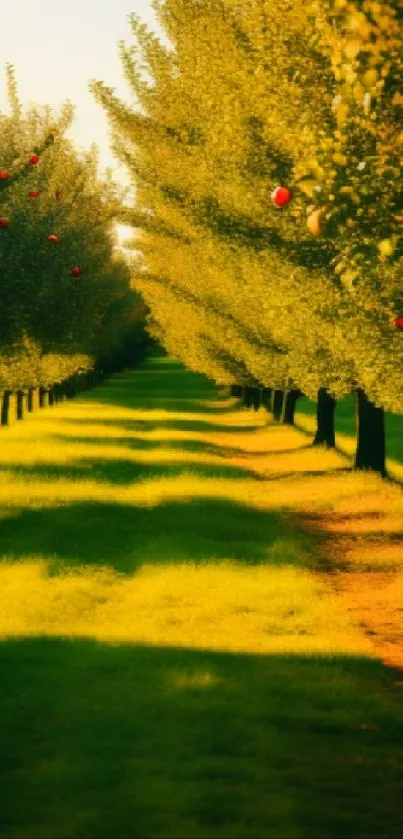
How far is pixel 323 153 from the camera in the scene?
1441 cm

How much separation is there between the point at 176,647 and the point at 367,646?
1896 mm

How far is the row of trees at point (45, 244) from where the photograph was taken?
31.9m

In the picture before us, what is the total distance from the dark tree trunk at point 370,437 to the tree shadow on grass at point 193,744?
2044cm

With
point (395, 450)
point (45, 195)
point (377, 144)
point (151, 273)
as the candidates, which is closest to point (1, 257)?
point (45, 195)

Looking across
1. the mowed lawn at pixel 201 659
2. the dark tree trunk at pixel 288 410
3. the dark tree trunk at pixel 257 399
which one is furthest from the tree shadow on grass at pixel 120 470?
the dark tree trunk at pixel 257 399

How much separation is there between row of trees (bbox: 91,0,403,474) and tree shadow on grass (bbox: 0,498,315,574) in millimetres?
3481

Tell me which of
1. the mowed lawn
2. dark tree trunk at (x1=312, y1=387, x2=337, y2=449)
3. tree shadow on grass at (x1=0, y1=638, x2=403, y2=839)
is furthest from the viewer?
dark tree trunk at (x1=312, y1=387, x2=337, y2=449)

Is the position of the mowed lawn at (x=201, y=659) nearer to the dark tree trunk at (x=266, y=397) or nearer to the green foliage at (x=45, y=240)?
the green foliage at (x=45, y=240)

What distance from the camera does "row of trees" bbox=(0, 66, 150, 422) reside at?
31.9 m

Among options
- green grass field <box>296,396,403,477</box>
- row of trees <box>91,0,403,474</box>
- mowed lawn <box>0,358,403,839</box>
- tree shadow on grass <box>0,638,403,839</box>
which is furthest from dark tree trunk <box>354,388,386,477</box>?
tree shadow on grass <box>0,638,403,839</box>

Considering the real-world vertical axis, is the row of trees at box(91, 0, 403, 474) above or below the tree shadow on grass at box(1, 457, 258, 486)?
above

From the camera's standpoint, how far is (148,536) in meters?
24.0

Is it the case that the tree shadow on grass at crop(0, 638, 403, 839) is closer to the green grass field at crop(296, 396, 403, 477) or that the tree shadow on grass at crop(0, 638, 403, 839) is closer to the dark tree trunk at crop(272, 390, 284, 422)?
the green grass field at crop(296, 396, 403, 477)

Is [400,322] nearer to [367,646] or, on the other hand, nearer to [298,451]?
[367,646]
